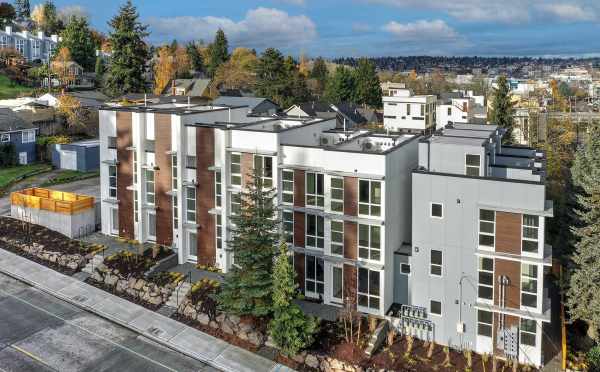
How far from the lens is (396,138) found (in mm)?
31188

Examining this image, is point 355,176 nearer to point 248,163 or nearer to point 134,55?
point 248,163

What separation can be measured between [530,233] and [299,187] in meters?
11.2

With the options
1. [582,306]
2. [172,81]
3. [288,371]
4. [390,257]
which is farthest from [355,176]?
[172,81]

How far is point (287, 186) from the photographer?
29.3 metres

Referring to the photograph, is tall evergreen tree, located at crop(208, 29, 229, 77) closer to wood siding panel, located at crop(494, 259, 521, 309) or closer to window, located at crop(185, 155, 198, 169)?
window, located at crop(185, 155, 198, 169)

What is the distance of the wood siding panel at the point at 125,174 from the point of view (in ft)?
115

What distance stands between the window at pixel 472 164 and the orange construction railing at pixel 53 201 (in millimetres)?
24569

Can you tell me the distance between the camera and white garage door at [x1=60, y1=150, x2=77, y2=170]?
5469 cm

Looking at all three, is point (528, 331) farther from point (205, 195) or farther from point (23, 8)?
point (23, 8)

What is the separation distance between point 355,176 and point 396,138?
567cm

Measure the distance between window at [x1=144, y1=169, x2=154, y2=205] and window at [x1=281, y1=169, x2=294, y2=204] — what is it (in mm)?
9803

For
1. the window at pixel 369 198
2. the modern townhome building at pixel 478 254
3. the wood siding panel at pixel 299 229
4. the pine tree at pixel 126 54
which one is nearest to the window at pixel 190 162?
the wood siding panel at pixel 299 229

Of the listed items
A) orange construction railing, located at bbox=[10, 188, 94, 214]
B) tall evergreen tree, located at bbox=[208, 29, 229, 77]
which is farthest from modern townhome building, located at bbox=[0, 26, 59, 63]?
orange construction railing, located at bbox=[10, 188, 94, 214]

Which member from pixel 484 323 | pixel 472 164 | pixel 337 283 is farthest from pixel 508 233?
pixel 337 283
